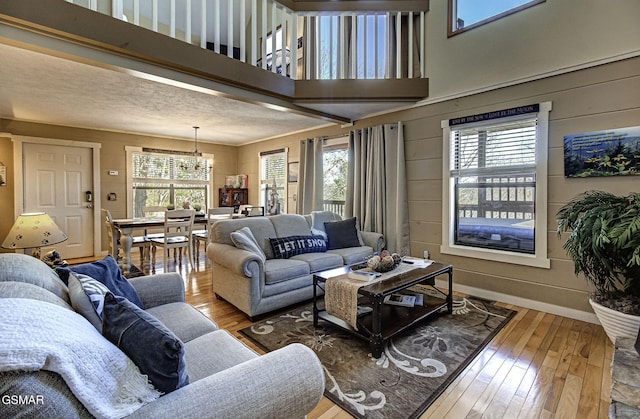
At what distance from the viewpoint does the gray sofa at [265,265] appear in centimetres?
280

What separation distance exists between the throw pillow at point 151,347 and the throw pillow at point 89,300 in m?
0.11

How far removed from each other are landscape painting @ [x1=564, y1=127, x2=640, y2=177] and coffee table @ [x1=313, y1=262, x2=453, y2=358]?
5.08 feet

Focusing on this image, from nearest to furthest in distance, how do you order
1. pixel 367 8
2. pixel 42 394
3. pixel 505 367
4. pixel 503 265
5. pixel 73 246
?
pixel 42 394 → pixel 505 367 → pixel 503 265 → pixel 367 8 → pixel 73 246

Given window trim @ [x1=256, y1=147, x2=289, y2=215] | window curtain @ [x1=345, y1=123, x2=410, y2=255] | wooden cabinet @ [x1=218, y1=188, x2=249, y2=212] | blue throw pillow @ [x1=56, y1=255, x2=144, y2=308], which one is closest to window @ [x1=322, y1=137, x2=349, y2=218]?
window curtain @ [x1=345, y1=123, x2=410, y2=255]

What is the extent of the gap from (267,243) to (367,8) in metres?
3.16

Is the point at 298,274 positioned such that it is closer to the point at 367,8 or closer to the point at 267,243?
the point at 267,243

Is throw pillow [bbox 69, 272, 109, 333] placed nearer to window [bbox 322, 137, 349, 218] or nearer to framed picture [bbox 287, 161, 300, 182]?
window [bbox 322, 137, 349, 218]

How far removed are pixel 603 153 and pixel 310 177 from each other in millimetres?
3870

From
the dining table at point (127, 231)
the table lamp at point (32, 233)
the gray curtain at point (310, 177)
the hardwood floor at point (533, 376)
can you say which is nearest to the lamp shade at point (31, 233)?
the table lamp at point (32, 233)

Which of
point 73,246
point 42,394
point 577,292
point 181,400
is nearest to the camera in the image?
point 42,394

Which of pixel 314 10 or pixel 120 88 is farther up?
pixel 314 10

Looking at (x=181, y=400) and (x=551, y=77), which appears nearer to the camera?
(x=181, y=400)

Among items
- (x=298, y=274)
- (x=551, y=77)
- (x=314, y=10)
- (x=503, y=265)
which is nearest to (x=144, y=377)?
(x=298, y=274)

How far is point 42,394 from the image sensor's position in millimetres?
695
